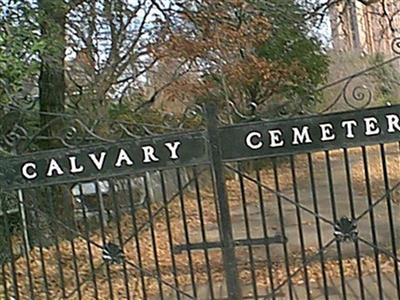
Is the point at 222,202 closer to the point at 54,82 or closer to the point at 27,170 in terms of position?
the point at 27,170

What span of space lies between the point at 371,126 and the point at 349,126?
12 cm

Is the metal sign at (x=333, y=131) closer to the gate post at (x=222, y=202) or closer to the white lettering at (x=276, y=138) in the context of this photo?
the white lettering at (x=276, y=138)

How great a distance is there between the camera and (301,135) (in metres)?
4.02

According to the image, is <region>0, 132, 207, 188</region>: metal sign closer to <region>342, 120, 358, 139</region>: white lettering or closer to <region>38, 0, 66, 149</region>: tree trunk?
<region>342, 120, 358, 139</region>: white lettering

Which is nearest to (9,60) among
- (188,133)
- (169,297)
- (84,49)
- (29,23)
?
(29,23)

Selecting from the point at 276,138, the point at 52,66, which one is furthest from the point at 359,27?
the point at 276,138

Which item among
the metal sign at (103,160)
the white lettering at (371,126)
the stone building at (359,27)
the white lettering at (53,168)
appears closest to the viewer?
the white lettering at (371,126)

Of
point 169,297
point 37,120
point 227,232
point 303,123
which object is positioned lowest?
point 169,297

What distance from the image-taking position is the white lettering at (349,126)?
4.02 metres

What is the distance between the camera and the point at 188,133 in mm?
4125

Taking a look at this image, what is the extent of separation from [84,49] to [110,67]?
49 cm

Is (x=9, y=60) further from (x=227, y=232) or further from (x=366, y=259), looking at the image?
(x=366, y=259)

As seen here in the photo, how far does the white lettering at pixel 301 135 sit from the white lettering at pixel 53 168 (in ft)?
4.60

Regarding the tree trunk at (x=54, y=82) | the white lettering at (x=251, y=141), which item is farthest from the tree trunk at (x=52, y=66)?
the white lettering at (x=251, y=141)
